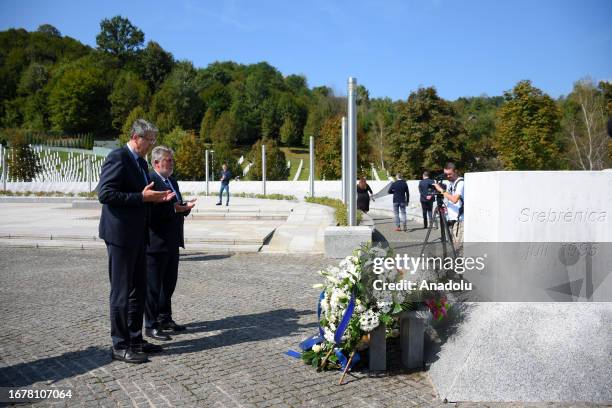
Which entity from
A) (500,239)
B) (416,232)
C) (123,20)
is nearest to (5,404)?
(500,239)

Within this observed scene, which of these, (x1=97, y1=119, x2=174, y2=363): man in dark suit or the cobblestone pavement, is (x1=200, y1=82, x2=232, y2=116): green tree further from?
(x1=97, y1=119, x2=174, y2=363): man in dark suit

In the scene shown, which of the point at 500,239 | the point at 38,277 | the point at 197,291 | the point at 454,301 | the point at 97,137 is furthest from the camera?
the point at 97,137

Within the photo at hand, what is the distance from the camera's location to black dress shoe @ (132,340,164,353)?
16.2 ft

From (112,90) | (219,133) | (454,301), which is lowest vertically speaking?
(454,301)

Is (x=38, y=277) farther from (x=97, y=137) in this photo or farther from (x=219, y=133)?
(x=97, y=137)

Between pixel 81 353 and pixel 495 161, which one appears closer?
pixel 81 353

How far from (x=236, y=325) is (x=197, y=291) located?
7.00 ft

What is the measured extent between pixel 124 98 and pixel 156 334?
105321mm

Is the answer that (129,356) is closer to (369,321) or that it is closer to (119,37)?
(369,321)

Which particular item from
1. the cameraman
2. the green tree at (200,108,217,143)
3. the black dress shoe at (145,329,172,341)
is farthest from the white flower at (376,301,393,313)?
the green tree at (200,108,217,143)

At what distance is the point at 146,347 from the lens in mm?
5062

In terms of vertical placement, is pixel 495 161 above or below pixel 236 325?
above

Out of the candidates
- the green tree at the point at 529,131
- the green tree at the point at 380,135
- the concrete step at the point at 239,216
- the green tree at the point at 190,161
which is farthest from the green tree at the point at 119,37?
the concrete step at the point at 239,216

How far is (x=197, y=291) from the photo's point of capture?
26.2 feet
